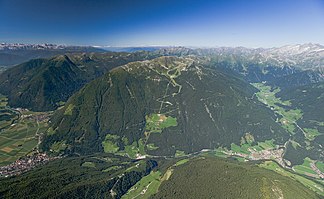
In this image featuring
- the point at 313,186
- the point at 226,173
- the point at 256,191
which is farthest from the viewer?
the point at 313,186

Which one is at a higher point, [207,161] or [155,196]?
[207,161]

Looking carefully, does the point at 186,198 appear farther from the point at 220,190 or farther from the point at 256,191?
the point at 256,191

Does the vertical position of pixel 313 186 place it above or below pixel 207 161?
below

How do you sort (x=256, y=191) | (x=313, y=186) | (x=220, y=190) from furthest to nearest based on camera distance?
1. (x=313, y=186)
2. (x=220, y=190)
3. (x=256, y=191)

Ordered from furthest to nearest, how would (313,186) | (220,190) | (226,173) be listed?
(313,186)
(226,173)
(220,190)

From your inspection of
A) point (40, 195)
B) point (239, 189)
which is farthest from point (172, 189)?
point (40, 195)

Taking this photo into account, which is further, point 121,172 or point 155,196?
point 121,172

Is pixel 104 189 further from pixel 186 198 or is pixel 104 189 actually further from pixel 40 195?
pixel 186 198

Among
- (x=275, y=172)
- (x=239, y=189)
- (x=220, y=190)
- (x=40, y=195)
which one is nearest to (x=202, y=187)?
(x=220, y=190)

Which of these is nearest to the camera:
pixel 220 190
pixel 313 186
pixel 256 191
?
pixel 256 191
